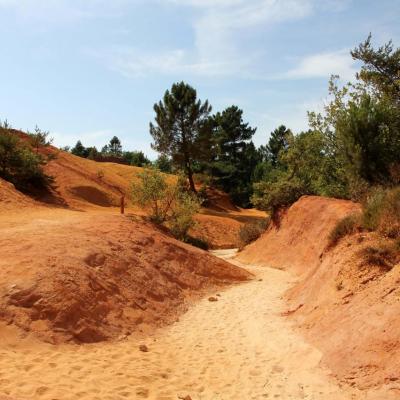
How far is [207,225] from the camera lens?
102 ft

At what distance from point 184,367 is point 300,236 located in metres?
11.7

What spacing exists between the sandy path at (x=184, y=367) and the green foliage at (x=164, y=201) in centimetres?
996

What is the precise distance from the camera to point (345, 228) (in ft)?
32.8

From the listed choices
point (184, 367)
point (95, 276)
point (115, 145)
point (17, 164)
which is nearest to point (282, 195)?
point (95, 276)

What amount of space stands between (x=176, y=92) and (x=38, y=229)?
26.2 m

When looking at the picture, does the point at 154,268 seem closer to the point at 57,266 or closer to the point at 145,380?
the point at 57,266

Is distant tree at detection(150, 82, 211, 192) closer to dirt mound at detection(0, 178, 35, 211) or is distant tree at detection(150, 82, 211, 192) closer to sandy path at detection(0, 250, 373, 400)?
dirt mound at detection(0, 178, 35, 211)

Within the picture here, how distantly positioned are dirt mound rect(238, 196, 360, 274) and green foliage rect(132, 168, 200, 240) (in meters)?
3.51

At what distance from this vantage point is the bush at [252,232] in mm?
22753

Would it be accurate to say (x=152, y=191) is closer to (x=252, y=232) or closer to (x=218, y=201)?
(x=252, y=232)

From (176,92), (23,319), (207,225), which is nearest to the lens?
(23,319)

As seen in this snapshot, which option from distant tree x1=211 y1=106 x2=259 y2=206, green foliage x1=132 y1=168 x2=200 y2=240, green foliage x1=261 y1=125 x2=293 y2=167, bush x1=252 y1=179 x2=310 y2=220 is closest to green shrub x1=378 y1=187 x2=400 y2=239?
green foliage x1=132 y1=168 x2=200 y2=240

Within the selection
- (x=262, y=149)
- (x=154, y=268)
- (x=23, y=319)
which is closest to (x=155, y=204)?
(x=154, y=268)

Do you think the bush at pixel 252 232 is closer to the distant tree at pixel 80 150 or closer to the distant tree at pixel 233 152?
the distant tree at pixel 233 152
